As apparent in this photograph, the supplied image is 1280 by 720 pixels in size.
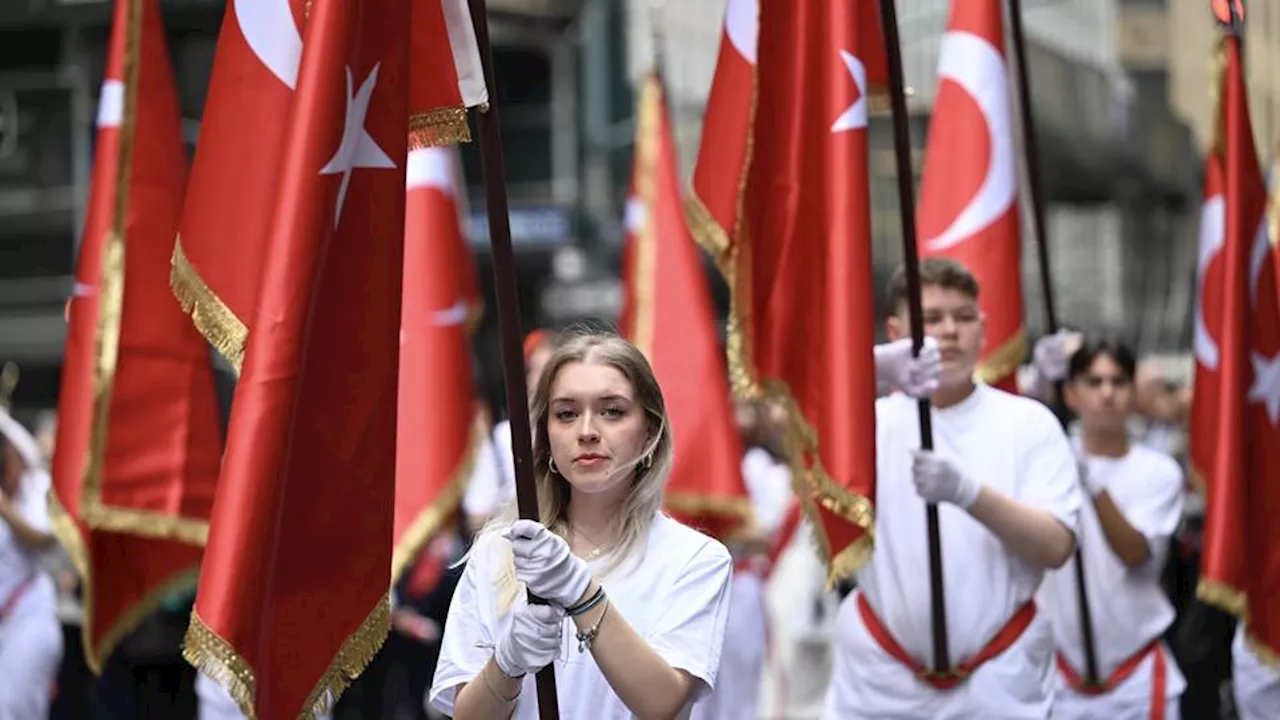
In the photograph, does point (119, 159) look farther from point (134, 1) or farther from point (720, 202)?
point (720, 202)

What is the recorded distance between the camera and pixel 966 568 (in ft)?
23.9

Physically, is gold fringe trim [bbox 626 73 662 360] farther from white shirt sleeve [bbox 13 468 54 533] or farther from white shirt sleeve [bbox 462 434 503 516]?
white shirt sleeve [bbox 13 468 54 533]

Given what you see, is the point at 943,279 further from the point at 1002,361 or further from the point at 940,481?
the point at 1002,361

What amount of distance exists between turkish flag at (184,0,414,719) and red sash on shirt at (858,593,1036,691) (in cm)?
232

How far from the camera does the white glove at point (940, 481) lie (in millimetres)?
6816

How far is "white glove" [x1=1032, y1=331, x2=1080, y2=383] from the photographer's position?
8.60m

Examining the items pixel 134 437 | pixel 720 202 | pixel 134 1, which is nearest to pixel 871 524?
pixel 720 202

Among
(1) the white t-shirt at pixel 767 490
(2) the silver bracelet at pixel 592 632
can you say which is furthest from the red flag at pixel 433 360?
(2) the silver bracelet at pixel 592 632

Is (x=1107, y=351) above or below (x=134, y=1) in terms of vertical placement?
below

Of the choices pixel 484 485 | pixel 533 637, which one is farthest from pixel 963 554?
pixel 484 485

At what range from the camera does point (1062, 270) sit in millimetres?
42719

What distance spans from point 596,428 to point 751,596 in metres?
9.79

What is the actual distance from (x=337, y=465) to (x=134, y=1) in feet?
15.1

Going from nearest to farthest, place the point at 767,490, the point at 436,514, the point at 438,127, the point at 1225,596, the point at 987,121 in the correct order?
the point at 438,127 → the point at 1225,596 → the point at 987,121 → the point at 436,514 → the point at 767,490
